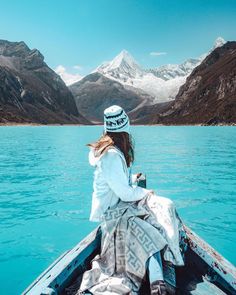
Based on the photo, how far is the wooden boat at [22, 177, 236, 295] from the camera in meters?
4.83

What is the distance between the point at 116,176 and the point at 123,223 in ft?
1.96

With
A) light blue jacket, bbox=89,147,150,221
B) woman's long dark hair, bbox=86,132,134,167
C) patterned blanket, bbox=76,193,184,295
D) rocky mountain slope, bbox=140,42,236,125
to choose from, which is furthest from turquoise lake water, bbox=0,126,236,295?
rocky mountain slope, bbox=140,42,236,125

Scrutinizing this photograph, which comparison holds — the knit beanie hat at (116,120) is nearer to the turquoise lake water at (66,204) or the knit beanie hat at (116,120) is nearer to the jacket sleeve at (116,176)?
the jacket sleeve at (116,176)

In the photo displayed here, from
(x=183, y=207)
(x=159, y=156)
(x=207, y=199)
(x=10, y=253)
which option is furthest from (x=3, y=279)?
(x=159, y=156)

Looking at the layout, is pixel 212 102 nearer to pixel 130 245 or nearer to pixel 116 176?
pixel 116 176

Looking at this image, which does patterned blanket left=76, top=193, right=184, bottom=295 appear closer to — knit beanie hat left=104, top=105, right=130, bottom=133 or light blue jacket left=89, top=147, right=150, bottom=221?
light blue jacket left=89, top=147, right=150, bottom=221

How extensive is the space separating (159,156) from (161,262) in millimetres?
26991

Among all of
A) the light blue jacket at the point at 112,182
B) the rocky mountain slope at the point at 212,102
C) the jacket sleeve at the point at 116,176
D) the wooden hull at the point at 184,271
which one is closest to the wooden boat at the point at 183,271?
the wooden hull at the point at 184,271

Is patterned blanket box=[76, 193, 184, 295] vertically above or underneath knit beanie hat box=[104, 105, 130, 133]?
underneath

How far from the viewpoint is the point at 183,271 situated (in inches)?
226

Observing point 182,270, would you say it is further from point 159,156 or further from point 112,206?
point 159,156

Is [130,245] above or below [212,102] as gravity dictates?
below

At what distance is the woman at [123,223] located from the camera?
15.5 feet

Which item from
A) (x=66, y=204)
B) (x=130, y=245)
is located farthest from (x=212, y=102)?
(x=130, y=245)
